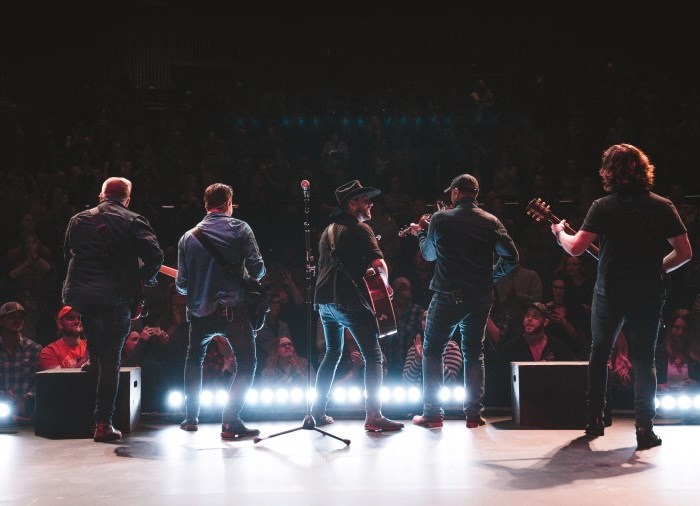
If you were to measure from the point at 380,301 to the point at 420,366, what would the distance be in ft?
4.52

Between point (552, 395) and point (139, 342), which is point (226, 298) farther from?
point (552, 395)

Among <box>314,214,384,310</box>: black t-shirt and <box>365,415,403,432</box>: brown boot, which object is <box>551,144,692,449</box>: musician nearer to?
<box>314,214,384,310</box>: black t-shirt

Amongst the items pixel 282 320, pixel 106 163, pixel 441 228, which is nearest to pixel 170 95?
pixel 106 163

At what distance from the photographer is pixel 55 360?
6.75m

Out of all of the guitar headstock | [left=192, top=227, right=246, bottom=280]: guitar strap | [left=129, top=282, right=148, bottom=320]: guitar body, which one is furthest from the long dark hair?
[left=129, top=282, right=148, bottom=320]: guitar body

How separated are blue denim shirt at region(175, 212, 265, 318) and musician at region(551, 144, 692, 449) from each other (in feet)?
7.97

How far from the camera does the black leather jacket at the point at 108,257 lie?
5.56 meters

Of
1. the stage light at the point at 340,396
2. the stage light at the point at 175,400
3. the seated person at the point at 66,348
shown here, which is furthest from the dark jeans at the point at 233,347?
the seated person at the point at 66,348

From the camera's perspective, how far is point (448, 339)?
19.5ft

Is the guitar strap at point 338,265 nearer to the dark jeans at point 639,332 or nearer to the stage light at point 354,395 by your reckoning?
the stage light at point 354,395

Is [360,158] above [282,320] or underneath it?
above

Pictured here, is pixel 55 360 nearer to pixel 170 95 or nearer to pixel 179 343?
pixel 179 343

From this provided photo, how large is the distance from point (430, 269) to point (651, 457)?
4.17m

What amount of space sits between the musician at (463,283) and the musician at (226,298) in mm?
1417
